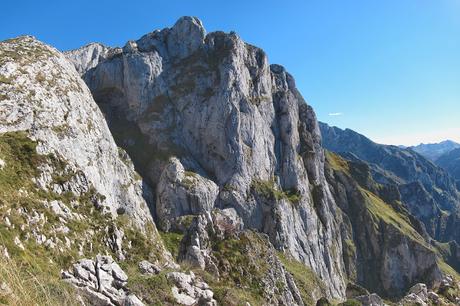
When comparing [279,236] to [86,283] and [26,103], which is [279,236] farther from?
[86,283]

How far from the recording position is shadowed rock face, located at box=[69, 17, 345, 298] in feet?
347

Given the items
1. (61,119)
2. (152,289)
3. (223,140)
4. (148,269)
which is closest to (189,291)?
(152,289)

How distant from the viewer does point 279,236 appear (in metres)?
107

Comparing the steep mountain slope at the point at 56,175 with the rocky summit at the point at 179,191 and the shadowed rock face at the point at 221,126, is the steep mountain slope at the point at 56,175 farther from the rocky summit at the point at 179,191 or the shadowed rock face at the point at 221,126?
the shadowed rock face at the point at 221,126

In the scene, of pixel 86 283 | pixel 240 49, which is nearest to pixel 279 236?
pixel 240 49

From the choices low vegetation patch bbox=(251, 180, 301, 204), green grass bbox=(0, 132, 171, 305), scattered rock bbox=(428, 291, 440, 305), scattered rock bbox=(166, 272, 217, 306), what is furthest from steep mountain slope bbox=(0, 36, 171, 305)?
scattered rock bbox=(428, 291, 440, 305)

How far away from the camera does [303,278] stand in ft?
299

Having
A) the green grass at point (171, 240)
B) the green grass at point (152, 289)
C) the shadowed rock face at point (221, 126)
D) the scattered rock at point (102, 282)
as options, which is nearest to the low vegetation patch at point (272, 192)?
the shadowed rock face at point (221, 126)

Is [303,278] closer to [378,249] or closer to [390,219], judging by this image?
[378,249]

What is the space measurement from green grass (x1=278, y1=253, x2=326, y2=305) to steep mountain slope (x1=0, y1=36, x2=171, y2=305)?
1263 inches

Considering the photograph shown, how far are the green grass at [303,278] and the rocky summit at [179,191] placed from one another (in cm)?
72

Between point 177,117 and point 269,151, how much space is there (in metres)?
29.5

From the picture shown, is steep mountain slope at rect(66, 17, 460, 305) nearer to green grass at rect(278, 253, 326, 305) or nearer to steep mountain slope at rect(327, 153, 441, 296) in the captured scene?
green grass at rect(278, 253, 326, 305)

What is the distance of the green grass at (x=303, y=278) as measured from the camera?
82.4 m
